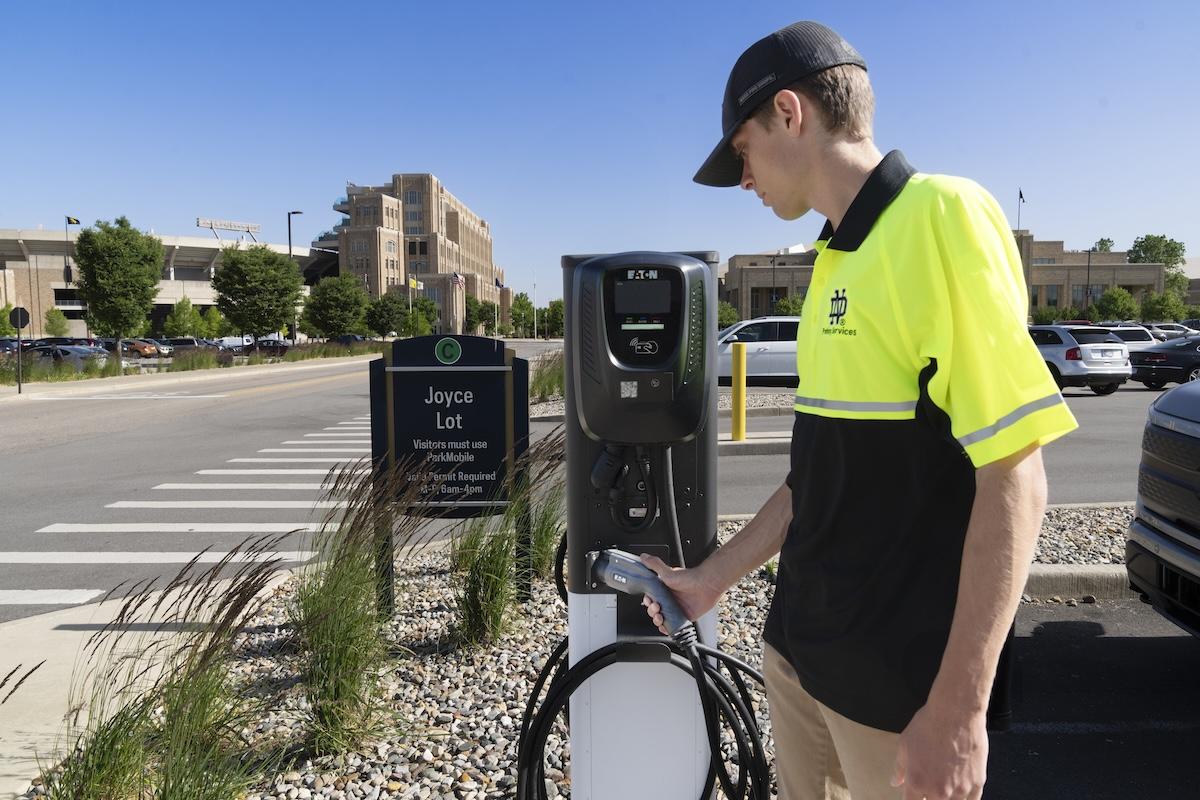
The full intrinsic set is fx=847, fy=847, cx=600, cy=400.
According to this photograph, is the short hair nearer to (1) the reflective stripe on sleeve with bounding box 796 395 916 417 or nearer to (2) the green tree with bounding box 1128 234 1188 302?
(1) the reflective stripe on sleeve with bounding box 796 395 916 417

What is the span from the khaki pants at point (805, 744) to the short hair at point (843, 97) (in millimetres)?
999

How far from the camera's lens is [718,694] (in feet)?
7.09

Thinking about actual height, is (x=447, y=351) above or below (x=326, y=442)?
above

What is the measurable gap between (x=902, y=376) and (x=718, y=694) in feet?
3.95

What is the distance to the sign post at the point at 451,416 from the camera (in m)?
4.74

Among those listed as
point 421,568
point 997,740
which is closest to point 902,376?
point 997,740

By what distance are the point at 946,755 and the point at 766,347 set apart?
63.5 feet

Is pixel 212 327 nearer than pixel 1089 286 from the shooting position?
Yes

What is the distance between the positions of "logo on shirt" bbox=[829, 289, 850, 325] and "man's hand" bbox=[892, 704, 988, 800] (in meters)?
0.60

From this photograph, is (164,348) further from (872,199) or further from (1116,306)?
(1116,306)

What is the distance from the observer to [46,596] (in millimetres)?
5480

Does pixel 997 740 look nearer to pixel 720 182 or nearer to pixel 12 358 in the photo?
pixel 720 182

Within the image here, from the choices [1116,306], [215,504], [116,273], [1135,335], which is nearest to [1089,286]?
[1116,306]

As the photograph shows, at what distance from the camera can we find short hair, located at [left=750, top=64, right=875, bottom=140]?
1.43 meters
